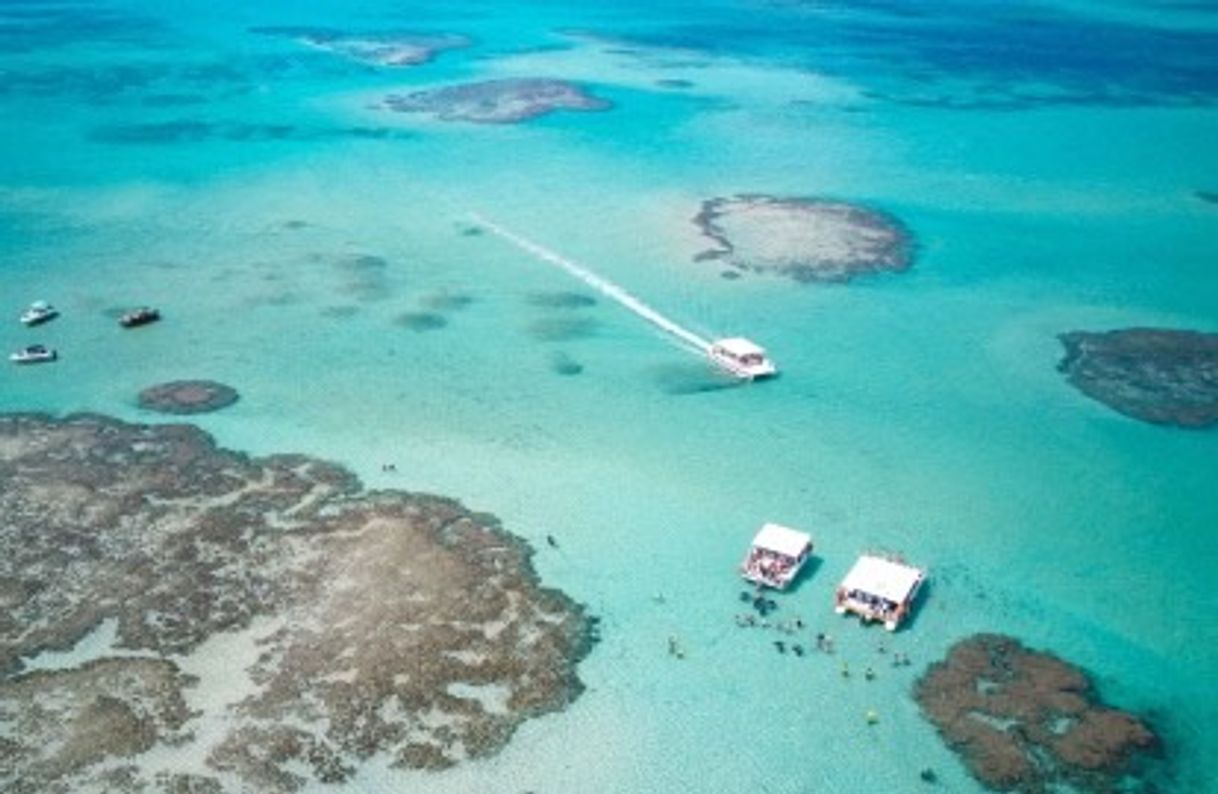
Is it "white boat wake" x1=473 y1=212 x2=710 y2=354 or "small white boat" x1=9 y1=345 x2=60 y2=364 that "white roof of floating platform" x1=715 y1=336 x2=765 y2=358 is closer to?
"white boat wake" x1=473 y1=212 x2=710 y2=354

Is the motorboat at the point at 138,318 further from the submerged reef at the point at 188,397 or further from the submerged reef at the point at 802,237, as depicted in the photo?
the submerged reef at the point at 802,237

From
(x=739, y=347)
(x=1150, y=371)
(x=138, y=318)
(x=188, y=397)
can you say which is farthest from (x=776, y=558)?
(x=138, y=318)

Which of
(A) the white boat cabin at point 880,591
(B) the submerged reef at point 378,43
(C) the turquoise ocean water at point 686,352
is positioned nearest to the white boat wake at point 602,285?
(C) the turquoise ocean water at point 686,352

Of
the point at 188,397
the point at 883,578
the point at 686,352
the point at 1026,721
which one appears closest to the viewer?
the point at 1026,721

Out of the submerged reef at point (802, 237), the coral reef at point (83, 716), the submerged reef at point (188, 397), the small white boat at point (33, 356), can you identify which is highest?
the submerged reef at point (802, 237)

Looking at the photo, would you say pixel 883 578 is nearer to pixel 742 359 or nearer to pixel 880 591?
pixel 880 591
